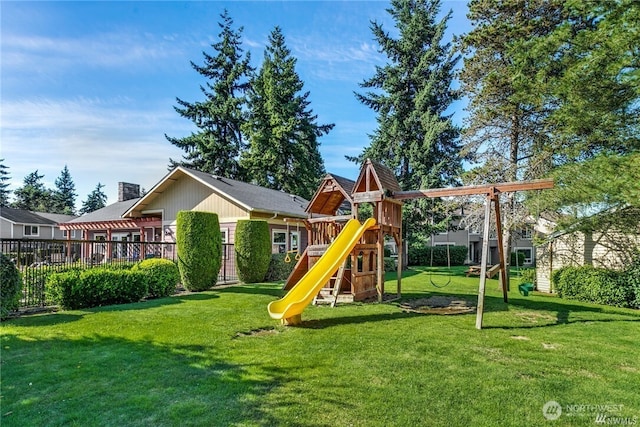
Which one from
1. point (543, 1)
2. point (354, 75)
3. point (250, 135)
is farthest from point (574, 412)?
point (250, 135)

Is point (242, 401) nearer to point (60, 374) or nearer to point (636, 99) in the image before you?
point (60, 374)

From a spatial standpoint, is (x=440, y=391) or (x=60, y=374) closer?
(x=440, y=391)

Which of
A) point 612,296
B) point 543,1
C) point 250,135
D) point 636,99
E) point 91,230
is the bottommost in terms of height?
point 612,296

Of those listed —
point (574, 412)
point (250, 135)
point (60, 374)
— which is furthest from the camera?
point (250, 135)

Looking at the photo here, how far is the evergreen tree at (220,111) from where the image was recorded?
1231 inches

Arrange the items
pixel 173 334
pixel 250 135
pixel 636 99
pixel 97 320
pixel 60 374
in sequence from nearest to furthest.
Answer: pixel 60 374
pixel 173 334
pixel 97 320
pixel 636 99
pixel 250 135

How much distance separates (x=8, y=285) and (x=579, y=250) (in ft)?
53.4

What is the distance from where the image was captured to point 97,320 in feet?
23.5

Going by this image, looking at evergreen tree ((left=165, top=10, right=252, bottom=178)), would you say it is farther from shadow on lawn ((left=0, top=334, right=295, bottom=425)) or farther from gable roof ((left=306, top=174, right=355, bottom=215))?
shadow on lawn ((left=0, top=334, right=295, bottom=425))

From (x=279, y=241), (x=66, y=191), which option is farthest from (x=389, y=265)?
(x=66, y=191)

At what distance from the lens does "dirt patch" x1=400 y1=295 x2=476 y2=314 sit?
352 inches

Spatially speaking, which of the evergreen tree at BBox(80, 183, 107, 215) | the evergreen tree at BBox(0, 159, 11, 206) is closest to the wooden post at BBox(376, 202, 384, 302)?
the evergreen tree at BBox(0, 159, 11, 206)

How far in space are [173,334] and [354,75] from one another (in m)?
23.1

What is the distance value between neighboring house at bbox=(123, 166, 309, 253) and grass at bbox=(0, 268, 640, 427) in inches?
385
